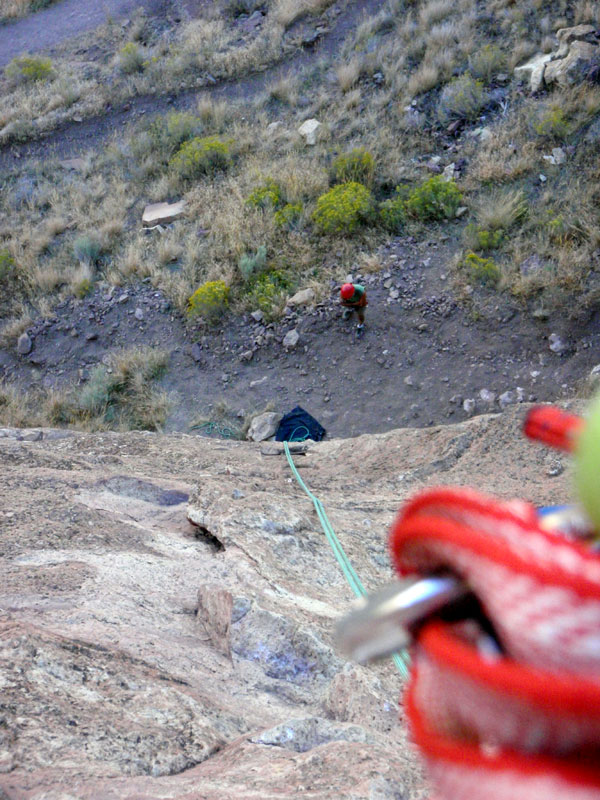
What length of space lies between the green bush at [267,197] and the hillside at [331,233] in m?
0.05

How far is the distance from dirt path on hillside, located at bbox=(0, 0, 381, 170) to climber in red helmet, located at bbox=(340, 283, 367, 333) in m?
7.03

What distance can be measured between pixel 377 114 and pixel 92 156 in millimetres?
5815

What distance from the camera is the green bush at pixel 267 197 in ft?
32.5

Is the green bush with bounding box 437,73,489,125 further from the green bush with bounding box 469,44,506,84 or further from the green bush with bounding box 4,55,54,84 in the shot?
the green bush with bounding box 4,55,54,84

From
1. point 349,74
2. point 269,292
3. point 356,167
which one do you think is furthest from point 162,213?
point 349,74

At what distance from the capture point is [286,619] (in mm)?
2262

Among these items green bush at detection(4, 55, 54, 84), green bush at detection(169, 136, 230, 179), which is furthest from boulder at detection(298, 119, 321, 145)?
green bush at detection(4, 55, 54, 84)

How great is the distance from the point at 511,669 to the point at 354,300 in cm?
783

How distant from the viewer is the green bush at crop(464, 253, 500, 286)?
8109 millimetres

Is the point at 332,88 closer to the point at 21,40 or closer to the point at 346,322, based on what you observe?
the point at 346,322

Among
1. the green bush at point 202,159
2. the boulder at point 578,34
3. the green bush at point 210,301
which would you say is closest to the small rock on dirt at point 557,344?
the green bush at point 210,301

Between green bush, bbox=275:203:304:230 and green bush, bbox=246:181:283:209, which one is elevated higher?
green bush, bbox=246:181:283:209

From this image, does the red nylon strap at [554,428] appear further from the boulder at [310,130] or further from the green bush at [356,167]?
the boulder at [310,130]

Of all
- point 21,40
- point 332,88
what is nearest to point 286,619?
point 332,88
